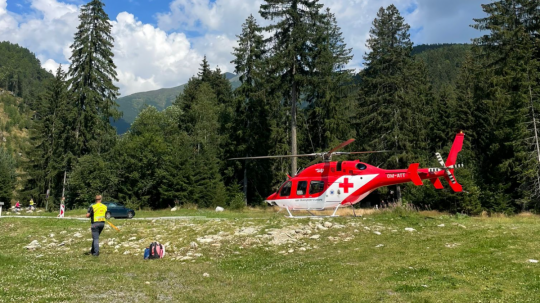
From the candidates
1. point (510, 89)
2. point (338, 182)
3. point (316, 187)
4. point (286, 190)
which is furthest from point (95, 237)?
point (510, 89)

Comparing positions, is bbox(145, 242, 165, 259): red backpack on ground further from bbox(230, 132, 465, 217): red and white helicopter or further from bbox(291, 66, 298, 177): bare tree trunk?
bbox(291, 66, 298, 177): bare tree trunk

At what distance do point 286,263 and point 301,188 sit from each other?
333 inches

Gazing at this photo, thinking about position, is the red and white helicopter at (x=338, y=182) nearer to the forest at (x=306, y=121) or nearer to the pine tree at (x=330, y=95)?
the forest at (x=306, y=121)

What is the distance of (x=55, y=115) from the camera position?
46.3 metres

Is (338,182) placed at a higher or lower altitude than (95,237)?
higher

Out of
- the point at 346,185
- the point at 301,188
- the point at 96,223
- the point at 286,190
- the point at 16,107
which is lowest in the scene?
the point at 96,223

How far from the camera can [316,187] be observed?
60.1 feet

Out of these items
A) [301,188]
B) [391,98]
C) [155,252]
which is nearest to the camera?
[155,252]

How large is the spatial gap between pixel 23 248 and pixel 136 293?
9177 mm

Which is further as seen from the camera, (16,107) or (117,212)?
(16,107)

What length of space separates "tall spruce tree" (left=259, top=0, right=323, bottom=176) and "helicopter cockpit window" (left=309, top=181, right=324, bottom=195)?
1158 cm

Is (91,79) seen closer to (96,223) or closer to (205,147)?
(205,147)

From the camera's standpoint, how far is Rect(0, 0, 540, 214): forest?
28688mm

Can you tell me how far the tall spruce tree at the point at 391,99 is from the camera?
1334 inches
